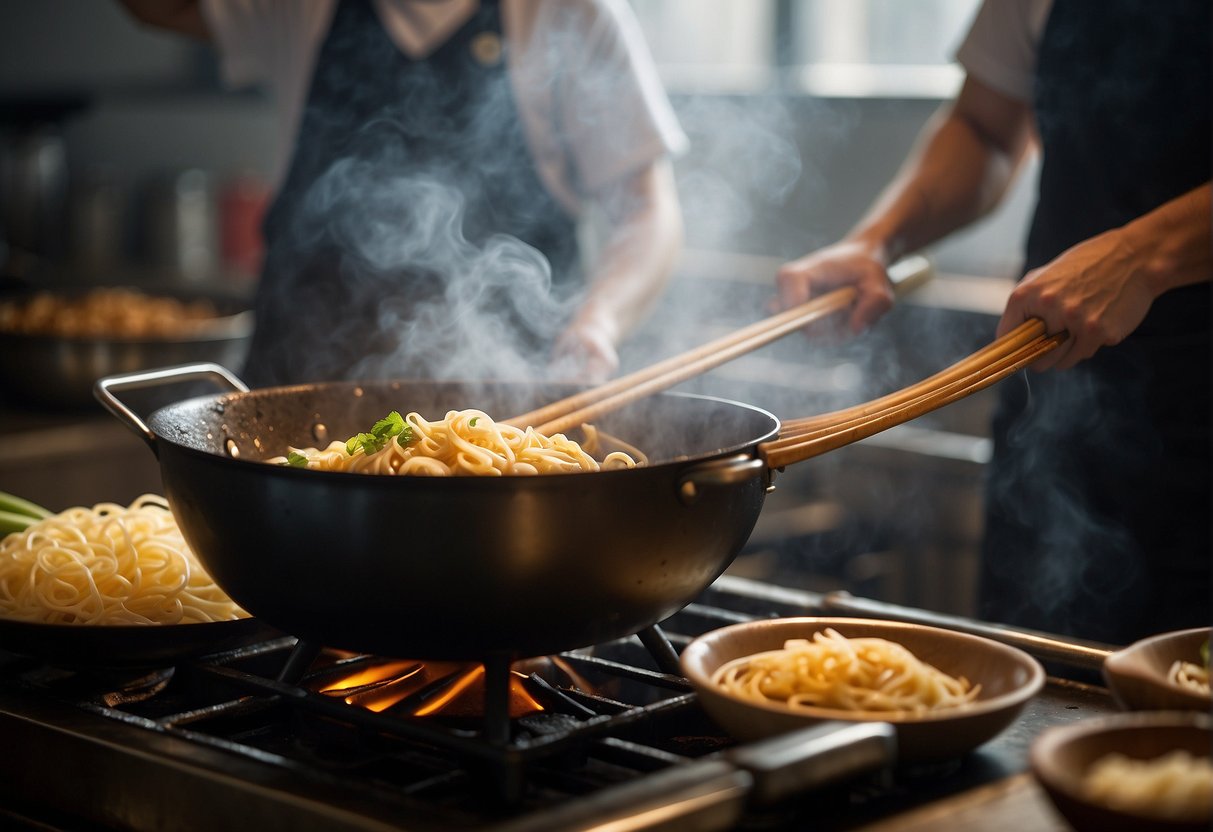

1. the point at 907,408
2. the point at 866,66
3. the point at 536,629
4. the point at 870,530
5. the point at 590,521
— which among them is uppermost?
the point at 866,66

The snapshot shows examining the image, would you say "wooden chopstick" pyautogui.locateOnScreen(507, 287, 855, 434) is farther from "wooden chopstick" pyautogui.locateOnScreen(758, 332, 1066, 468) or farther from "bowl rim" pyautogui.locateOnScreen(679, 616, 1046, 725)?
"bowl rim" pyautogui.locateOnScreen(679, 616, 1046, 725)

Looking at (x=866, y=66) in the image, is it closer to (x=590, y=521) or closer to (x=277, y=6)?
(x=277, y=6)

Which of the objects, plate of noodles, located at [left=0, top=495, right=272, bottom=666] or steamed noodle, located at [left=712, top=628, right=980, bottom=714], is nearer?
steamed noodle, located at [left=712, top=628, right=980, bottom=714]

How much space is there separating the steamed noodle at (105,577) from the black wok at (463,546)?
24cm

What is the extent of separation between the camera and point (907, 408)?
56.1 inches

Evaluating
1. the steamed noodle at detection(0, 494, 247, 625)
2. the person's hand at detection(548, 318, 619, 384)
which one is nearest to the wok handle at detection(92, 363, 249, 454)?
the steamed noodle at detection(0, 494, 247, 625)

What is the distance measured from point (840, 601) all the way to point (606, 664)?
1.21 ft

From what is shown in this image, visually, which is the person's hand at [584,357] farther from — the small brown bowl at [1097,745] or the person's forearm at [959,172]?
the small brown bowl at [1097,745]

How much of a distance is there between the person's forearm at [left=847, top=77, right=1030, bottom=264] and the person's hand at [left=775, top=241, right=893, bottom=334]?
22cm

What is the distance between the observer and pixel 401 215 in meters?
2.91

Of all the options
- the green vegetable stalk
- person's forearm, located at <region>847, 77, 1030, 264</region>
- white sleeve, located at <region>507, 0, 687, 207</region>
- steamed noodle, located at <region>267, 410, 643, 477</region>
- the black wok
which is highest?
white sleeve, located at <region>507, 0, 687, 207</region>

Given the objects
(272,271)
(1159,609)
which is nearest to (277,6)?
(272,271)

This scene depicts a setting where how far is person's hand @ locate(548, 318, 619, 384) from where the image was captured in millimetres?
2076

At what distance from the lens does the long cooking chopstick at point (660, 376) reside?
5.42 ft
